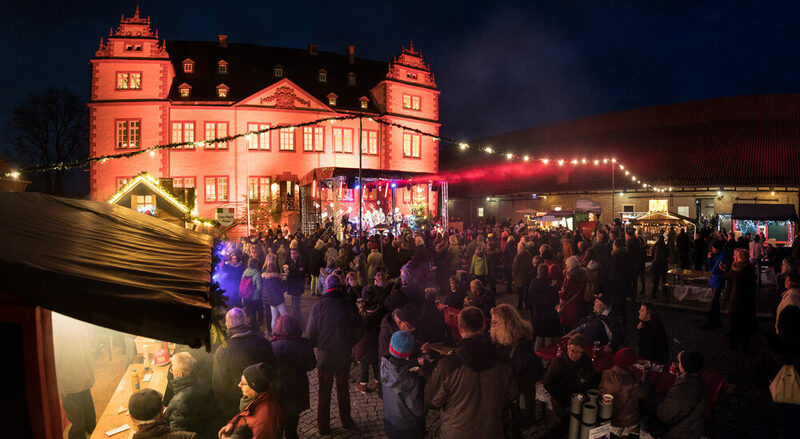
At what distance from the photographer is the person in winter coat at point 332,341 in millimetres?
5512

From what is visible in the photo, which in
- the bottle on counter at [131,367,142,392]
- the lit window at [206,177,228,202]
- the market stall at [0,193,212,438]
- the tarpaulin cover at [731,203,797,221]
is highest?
the lit window at [206,177,228,202]

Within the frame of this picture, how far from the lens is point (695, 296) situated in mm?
12078

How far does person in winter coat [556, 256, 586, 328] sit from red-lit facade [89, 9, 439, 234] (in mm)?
25004

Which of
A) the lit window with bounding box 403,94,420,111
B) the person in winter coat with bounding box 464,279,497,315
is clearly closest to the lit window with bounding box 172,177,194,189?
the lit window with bounding box 403,94,420,111

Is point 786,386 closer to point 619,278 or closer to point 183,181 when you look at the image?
point 619,278

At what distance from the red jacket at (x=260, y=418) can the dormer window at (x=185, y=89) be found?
3306cm

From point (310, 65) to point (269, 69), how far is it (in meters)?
3.62

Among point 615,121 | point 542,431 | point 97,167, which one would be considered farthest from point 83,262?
point 615,121

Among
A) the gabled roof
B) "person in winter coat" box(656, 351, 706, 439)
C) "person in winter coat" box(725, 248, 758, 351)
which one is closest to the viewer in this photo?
"person in winter coat" box(656, 351, 706, 439)

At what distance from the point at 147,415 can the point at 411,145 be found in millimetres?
33920

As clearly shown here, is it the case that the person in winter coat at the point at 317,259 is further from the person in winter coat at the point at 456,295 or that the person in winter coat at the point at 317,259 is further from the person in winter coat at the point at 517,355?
the person in winter coat at the point at 517,355

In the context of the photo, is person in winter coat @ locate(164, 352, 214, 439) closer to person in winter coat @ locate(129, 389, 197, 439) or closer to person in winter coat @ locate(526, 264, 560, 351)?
person in winter coat @ locate(129, 389, 197, 439)

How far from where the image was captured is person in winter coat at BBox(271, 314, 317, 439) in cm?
469

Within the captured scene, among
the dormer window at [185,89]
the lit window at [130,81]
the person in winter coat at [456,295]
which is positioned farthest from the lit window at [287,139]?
the person in winter coat at [456,295]
